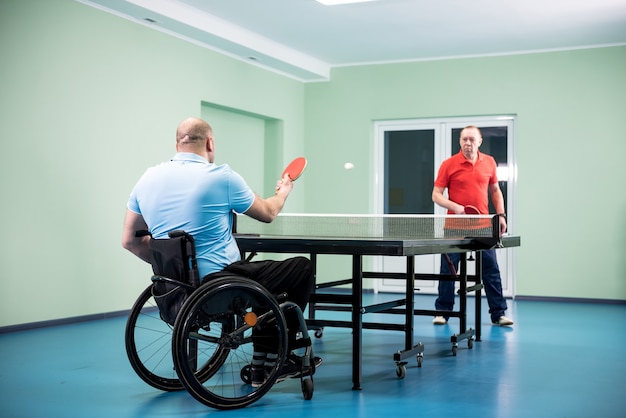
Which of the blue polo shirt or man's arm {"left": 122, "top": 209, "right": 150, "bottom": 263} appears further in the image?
man's arm {"left": 122, "top": 209, "right": 150, "bottom": 263}

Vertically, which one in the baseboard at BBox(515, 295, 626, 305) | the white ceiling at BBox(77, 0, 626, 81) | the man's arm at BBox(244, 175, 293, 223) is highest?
the white ceiling at BBox(77, 0, 626, 81)

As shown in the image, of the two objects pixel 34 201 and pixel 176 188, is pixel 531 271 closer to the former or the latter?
pixel 34 201

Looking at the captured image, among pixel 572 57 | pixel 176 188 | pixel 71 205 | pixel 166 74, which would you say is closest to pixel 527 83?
pixel 572 57

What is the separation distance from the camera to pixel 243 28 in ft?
23.8

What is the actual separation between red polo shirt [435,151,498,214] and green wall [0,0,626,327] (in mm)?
2504

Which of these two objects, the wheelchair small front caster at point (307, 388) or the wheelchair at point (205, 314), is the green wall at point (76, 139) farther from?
the wheelchair small front caster at point (307, 388)

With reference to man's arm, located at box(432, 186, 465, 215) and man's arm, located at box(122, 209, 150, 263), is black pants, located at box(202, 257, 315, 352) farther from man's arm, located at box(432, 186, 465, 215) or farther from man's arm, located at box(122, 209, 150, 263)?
man's arm, located at box(432, 186, 465, 215)

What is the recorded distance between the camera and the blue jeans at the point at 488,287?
5.64m

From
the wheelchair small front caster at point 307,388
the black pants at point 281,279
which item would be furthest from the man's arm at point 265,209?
the wheelchair small front caster at point 307,388

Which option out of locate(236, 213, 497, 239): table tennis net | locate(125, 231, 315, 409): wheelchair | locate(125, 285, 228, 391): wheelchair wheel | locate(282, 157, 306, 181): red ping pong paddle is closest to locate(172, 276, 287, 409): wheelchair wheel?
locate(125, 231, 315, 409): wheelchair

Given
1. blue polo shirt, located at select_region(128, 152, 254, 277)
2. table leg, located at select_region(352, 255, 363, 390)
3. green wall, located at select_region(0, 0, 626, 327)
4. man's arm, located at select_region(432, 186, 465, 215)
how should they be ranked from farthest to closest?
green wall, located at select_region(0, 0, 626, 327) < man's arm, located at select_region(432, 186, 465, 215) < table leg, located at select_region(352, 255, 363, 390) < blue polo shirt, located at select_region(128, 152, 254, 277)

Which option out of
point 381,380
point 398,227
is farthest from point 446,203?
point 381,380

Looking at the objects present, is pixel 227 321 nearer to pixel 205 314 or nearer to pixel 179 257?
pixel 205 314

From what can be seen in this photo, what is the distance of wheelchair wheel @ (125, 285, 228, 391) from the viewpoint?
3348 millimetres
